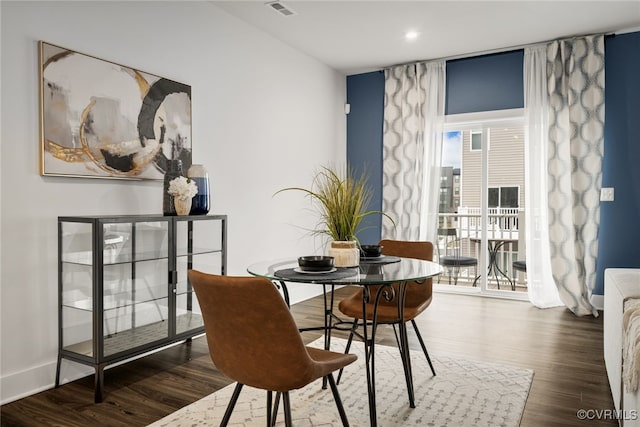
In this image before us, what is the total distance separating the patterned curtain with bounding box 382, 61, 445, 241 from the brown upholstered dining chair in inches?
159

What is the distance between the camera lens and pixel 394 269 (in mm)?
2328

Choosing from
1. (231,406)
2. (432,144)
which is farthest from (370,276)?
(432,144)

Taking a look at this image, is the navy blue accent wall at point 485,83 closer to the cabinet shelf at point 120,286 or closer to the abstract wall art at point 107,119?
the abstract wall art at point 107,119

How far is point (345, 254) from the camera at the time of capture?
7.79ft

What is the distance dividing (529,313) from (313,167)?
2.77 meters

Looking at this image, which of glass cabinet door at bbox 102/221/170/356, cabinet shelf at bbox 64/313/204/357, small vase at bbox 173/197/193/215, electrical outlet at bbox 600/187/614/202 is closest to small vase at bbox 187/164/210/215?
small vase at bbox 173/197/193/215

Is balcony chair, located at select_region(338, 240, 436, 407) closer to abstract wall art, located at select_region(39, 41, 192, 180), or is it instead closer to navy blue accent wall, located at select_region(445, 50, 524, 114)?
abstract wall art, located at select_region(39, 41, 192, 180)

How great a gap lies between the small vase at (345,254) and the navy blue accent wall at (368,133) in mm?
3512

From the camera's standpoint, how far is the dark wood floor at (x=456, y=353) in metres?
2.41

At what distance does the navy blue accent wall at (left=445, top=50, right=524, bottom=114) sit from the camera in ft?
16.9

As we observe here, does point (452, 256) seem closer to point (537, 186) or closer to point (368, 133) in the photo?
point (537, 186)

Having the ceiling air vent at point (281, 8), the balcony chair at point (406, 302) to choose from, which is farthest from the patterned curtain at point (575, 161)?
the ceiling air vent at point (281, 8)

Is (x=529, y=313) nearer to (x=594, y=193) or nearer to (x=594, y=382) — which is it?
(x=594, y=193)

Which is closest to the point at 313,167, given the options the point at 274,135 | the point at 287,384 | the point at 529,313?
the point at 274,135
